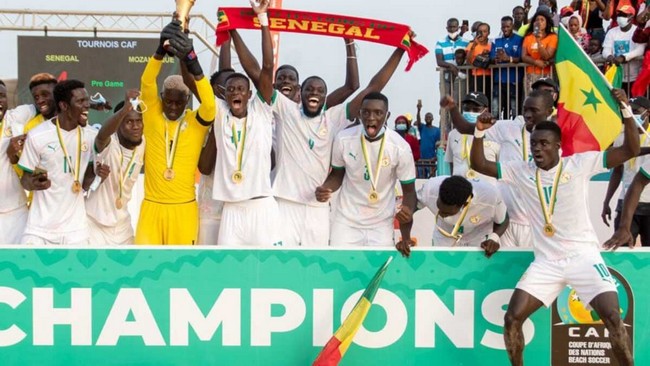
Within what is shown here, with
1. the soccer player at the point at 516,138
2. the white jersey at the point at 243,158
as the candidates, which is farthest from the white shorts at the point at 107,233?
the soccer player at the point at 516,138

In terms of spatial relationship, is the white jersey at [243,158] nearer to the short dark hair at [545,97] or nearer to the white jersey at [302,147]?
the white jersey at [302,147]

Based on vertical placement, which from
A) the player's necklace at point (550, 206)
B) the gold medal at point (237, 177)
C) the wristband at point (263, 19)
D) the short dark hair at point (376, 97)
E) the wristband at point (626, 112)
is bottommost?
the player's necklace at point (550, 206)

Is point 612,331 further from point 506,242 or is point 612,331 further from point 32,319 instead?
point 32,319

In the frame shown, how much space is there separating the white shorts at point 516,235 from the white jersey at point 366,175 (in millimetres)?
1185

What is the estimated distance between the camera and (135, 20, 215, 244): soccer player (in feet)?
29.0

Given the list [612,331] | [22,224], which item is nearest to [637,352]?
[612,331]

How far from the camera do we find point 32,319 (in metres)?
8.23

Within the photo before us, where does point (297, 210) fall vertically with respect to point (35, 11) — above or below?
below

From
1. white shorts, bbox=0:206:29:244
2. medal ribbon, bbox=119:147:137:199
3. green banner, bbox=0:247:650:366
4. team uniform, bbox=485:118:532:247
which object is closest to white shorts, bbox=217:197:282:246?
green banner, bbox=0:247:650:366

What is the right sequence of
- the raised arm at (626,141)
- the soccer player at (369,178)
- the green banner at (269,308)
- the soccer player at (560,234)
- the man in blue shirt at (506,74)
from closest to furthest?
the soccer player at (560,234) → the raised arm at (626,141) → the green banner at (269,308) → the soccer player at (369,178) → the man in blue shirt at (506,74)

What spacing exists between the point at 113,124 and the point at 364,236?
2.36m

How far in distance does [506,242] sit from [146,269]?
3401 millimetres

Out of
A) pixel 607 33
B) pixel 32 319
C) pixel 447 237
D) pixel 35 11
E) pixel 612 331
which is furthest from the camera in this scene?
pixel 35 11

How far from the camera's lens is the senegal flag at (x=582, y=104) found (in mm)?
8352
